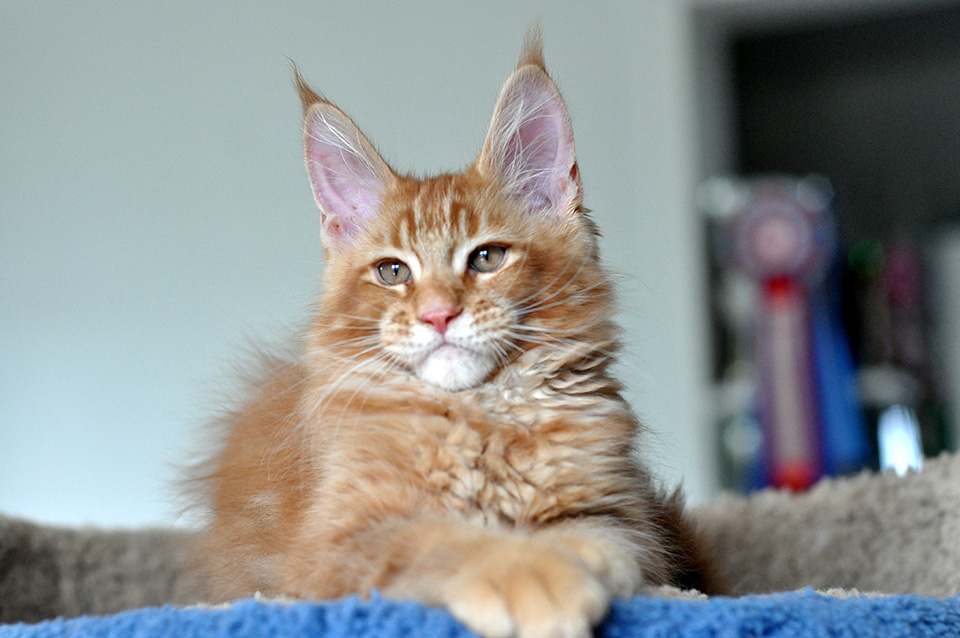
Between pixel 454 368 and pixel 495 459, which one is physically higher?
pixel 454 368

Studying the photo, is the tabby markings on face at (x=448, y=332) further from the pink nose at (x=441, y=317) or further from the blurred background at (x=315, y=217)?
the blurred background at (x=315, y=217)

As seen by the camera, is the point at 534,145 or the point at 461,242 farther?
the point at 534,145

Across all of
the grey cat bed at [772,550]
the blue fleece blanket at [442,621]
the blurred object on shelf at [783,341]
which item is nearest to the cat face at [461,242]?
the blue fleece blanket at [442,621]

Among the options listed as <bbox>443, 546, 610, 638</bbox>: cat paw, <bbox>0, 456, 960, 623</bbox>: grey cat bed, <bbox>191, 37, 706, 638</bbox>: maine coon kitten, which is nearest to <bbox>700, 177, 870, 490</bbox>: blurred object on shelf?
<bbox>0, 456, 960, 623</bbox>: grey cat bed

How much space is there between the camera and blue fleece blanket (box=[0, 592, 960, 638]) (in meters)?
0.75

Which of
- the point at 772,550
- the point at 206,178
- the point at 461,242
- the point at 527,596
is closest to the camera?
the point at 527,596

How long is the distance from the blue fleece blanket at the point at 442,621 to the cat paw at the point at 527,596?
0.02 meters

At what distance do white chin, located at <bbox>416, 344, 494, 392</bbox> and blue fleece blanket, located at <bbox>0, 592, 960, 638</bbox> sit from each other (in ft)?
1.18

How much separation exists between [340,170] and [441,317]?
395 mm

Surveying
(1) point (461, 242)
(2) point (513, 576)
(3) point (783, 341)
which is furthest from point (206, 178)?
(2) point (513, 576)

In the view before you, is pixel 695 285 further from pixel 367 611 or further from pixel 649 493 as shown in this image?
pixel 367 611

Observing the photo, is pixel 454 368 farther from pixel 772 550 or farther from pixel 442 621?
pixel 772 550

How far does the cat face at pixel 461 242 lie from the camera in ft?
3.57

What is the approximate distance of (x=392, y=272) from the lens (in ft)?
4.01
